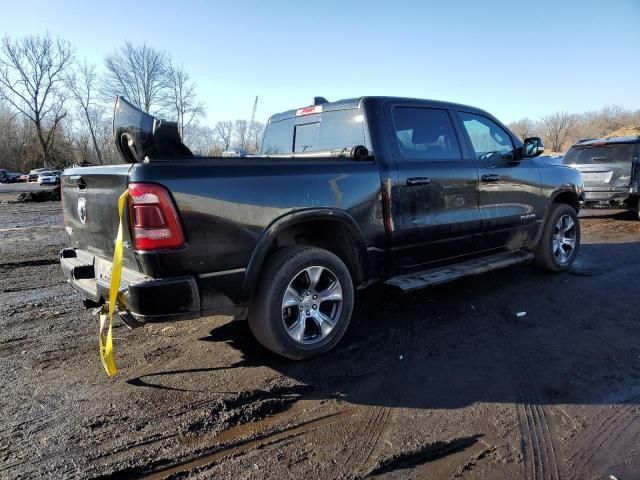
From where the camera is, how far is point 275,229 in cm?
333

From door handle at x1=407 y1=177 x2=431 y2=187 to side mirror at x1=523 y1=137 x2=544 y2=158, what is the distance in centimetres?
186

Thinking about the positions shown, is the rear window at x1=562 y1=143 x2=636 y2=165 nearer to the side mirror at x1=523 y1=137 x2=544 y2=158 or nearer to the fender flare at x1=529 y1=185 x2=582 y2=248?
the fender flare at x1=529 y1=185 x2=582 y2=248

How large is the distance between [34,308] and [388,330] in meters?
3.78

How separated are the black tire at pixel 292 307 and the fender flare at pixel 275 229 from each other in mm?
108

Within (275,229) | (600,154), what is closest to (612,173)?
(600,154)

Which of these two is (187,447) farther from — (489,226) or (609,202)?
(609,202)

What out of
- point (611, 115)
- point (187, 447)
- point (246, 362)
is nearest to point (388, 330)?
point (246, 362)

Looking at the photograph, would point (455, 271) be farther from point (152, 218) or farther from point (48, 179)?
point (48, 179)

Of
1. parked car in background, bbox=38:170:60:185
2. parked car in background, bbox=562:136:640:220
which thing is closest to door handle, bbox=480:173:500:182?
parked car in background, bbox=562:136:640:220

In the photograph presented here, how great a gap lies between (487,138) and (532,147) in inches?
24.8

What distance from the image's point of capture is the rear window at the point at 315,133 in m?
4.30

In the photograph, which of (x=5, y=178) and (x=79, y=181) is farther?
(x=5, y=178)

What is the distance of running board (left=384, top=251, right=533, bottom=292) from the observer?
4.15 metres

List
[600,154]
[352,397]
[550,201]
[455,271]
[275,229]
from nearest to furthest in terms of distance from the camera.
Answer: [352,397] < [275,229] < [455,271] < [550,201] < [600,154]
